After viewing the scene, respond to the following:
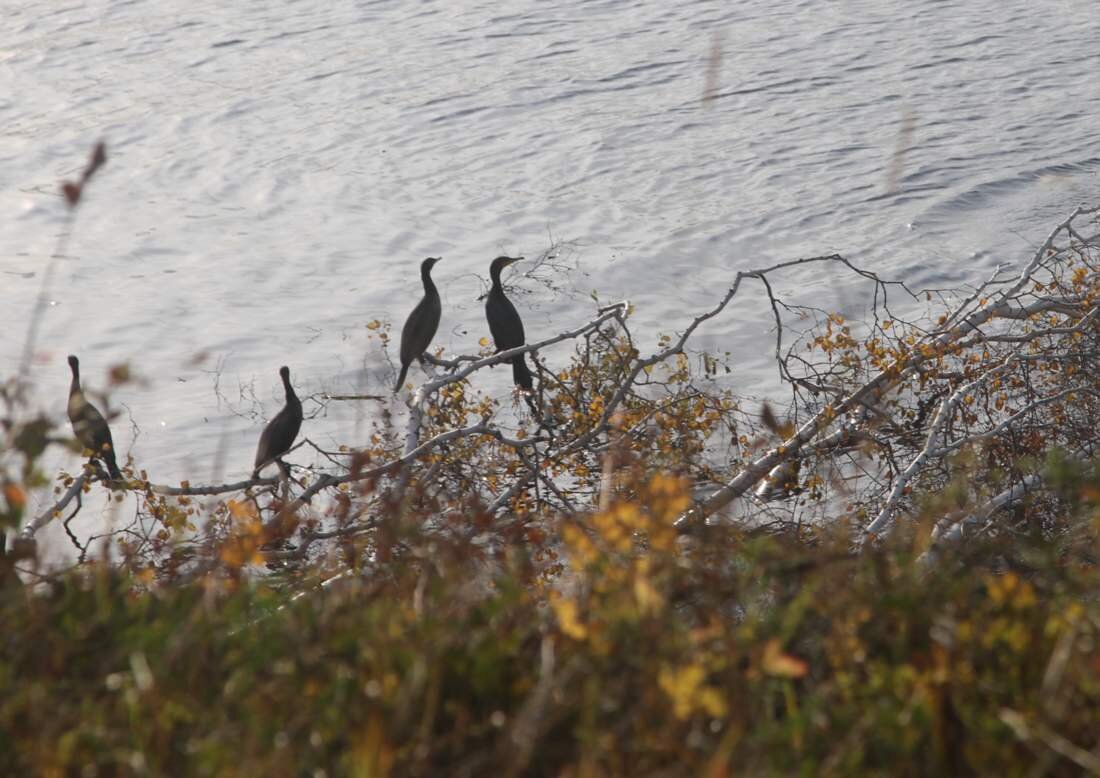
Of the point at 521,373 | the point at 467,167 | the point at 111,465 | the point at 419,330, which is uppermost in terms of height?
the point at 111,465

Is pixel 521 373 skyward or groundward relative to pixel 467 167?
groundward

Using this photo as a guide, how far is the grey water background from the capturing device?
459 inches

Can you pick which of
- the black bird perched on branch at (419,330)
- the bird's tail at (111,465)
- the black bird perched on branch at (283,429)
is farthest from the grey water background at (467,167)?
the bird's tail at (111,465)

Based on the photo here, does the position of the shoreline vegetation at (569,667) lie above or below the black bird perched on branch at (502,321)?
above

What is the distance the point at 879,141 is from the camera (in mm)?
16641

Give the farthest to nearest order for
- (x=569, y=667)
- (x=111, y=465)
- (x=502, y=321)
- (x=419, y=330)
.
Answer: (x=502, y=321)
(x=419, y=330)
(x=111, y=465)
(x=569, y=667)

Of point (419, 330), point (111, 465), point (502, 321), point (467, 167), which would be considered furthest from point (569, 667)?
point (467, 167)

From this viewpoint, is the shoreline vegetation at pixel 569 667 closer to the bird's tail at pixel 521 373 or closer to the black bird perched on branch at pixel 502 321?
the bird's tail at pixel 521 373

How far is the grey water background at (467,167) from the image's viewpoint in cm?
1165

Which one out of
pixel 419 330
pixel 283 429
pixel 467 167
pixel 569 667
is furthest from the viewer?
pixel 467 167

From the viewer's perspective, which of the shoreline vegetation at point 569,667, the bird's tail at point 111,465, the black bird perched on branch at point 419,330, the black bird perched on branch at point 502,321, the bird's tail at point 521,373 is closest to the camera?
the shoreline vegetation at point 569,667

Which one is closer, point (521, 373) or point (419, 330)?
point (521, 373)

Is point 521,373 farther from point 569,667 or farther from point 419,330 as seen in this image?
point 569,667

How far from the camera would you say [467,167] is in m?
16.0
